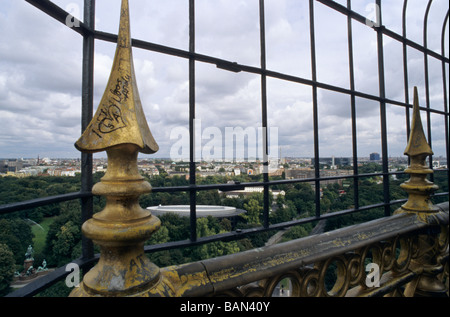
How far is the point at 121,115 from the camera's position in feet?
2.63

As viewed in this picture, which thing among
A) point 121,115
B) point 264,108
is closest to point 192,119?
point 264,108

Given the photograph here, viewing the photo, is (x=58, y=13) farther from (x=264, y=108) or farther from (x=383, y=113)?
(x=383, y=113)

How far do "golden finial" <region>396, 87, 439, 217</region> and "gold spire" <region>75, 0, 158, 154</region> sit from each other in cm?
268

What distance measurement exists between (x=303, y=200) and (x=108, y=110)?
3710 mm

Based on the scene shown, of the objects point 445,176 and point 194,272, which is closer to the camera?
point 194,272

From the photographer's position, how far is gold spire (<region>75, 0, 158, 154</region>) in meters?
0.78

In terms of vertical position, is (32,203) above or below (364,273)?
above

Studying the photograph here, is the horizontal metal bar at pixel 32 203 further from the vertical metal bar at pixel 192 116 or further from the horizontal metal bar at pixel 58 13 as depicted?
the horizontal metal bar at pixel 58 13

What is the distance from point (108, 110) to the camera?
81cm

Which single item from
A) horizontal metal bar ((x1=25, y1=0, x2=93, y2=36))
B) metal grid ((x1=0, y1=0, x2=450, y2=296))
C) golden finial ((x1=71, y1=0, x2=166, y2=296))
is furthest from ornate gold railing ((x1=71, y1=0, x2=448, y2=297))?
horizontal metal bar ((x1=25, y1=0, x2=93, y2=36))

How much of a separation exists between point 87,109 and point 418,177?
309 cm

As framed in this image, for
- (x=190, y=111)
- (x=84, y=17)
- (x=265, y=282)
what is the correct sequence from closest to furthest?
→ 1. (x=265, y=282)
2. (x=84, y=17)
3. (x=190, y=111)
